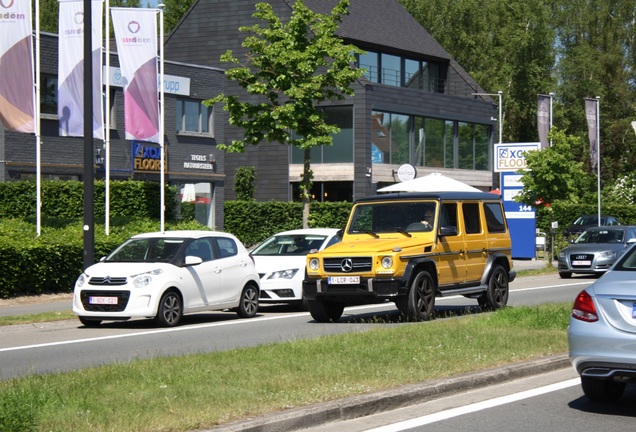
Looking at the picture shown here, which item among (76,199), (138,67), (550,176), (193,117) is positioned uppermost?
(138,67)

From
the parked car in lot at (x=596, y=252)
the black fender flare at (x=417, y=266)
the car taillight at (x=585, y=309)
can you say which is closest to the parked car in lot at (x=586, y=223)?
the parked car in lot at (x=596, y=252)

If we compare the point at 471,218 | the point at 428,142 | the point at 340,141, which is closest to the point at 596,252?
the point at 471,218

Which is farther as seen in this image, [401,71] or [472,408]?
[401,71]

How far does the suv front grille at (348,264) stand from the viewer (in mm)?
17578

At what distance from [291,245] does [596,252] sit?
505 inches

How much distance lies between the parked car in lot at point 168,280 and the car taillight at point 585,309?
9622 mm

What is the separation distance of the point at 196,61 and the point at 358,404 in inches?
1997

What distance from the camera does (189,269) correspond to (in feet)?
61.7

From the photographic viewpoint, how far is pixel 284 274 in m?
21.4

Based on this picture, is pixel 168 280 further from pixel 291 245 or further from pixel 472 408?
pixel 472 408

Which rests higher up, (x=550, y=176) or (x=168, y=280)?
(x=550, y=176)

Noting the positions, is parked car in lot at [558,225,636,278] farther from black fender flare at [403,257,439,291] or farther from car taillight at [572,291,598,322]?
car taillight at [572,291,598,322]

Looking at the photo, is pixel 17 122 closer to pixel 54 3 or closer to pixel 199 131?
pixel 199 131

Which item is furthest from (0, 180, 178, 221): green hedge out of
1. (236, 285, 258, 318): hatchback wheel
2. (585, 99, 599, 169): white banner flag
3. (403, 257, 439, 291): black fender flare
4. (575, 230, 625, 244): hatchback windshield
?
(585, 99, 599, 169): white banner flag
